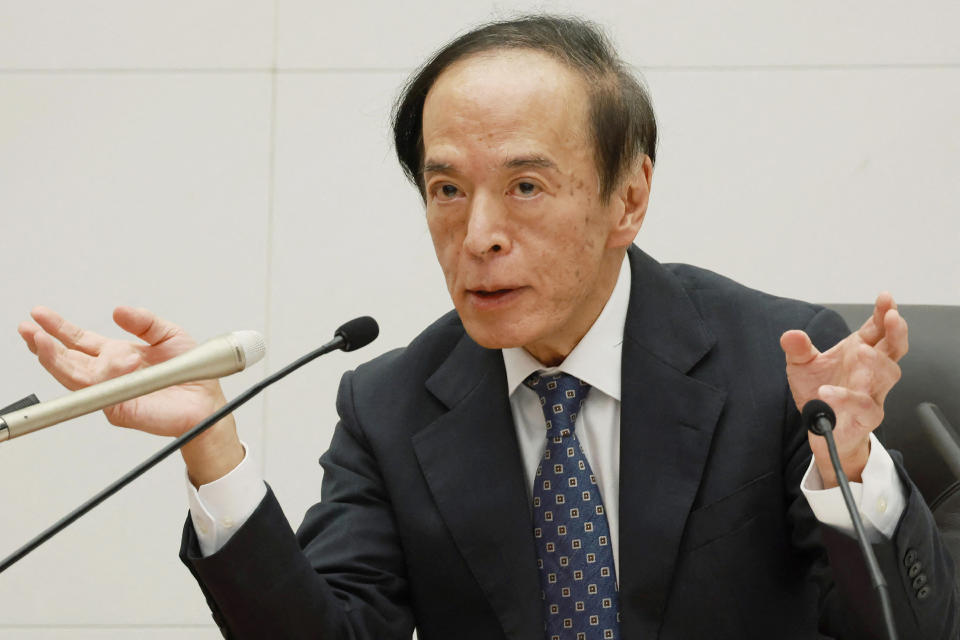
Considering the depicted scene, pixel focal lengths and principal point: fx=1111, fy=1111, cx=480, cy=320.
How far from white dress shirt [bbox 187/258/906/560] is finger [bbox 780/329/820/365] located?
127 mm

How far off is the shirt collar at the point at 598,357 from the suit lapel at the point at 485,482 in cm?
3

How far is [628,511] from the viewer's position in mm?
1519

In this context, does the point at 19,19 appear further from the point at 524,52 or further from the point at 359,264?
Result: the point at 524,52

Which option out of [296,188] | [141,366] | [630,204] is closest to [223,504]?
[141,366]

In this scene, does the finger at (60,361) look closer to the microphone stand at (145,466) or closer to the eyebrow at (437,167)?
the microphone stand at (145,466)

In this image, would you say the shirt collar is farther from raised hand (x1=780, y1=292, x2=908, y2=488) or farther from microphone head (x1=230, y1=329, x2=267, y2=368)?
microphone head (x1=230, y1=329, x2=267, y2=368)

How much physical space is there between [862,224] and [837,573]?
149cm

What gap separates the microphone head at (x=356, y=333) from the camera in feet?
4.20

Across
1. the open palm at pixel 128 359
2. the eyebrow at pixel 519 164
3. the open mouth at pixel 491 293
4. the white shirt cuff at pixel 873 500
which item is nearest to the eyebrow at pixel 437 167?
the eyebrow at pixel 519 164

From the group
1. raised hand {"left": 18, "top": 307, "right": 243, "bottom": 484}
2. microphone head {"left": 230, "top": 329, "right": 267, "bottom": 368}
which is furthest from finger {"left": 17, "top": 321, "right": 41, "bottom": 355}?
microphone head {"left": 230, "top": 329, "right": 267, "bottom": 368}

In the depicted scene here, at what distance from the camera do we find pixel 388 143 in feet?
8.87

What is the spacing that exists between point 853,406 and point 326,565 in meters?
0.76

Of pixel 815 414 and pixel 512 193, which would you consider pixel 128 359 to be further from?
pixel 815 414

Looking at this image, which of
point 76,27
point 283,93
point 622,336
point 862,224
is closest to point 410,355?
point 622,336
